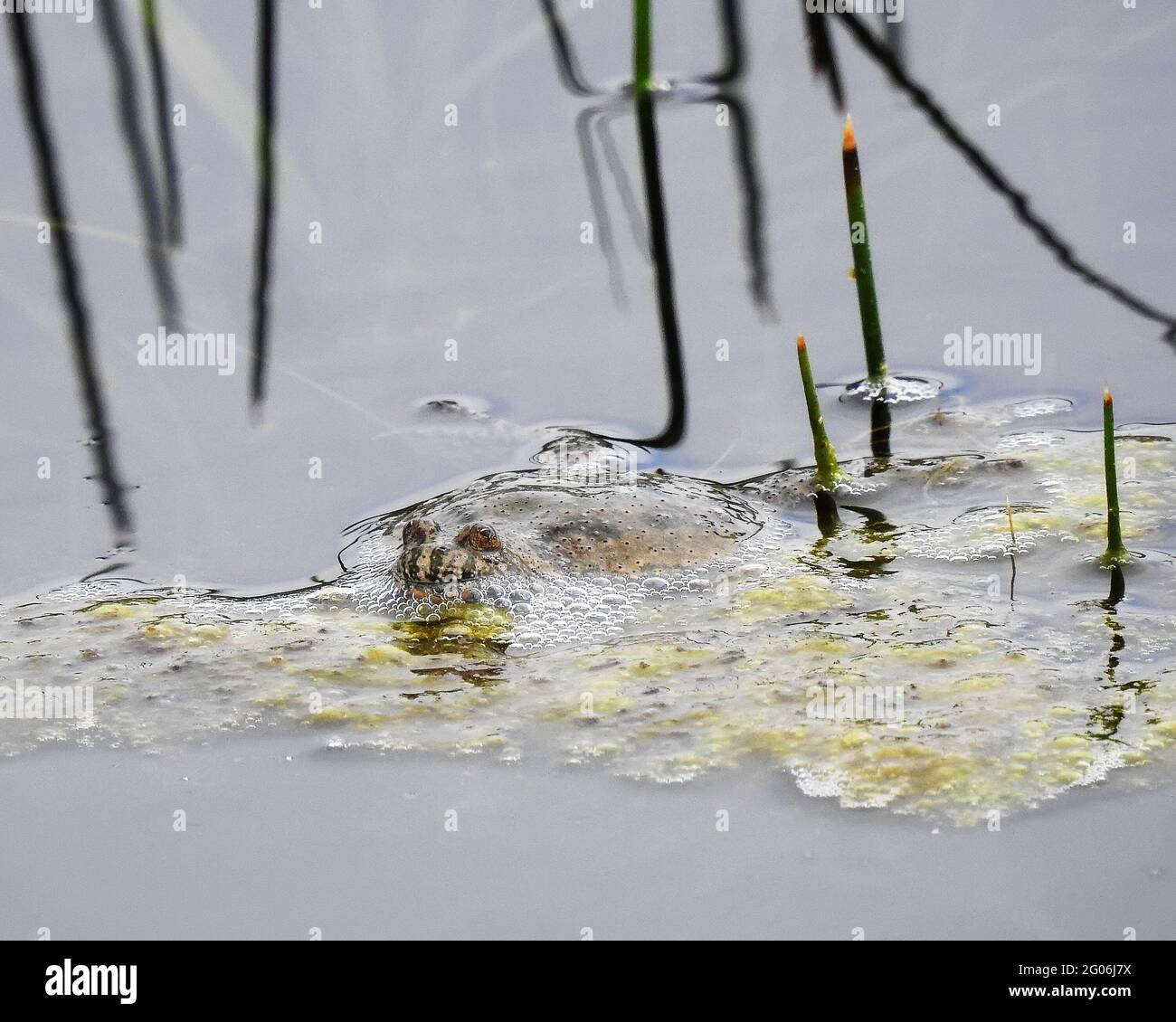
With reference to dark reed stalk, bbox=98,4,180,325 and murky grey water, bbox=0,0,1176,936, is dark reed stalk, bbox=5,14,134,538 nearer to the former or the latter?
murky grey water, bbox=0,0,1176,936

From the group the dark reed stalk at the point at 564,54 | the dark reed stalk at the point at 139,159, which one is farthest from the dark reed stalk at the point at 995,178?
the dark reed stalk at the point at 139,159

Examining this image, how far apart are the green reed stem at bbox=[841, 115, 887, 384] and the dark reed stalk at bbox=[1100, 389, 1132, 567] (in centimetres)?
112

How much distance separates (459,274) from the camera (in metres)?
7.07

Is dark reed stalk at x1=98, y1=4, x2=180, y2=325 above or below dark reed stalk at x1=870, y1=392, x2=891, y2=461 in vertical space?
above

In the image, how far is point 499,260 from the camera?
23.3 ft

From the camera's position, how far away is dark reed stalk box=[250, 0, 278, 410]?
21.7 feet

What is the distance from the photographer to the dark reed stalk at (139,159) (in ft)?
22.8

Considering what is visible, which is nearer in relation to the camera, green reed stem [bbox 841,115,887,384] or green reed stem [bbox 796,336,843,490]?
green reed stem [bbox 796,336,843,490]

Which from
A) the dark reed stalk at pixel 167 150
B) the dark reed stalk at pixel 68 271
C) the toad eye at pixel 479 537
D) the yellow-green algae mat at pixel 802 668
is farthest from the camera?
the dark reed stalk at pixel 167 150

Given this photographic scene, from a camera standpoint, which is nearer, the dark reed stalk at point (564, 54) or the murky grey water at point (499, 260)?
the murky grey water at point (499, 260)

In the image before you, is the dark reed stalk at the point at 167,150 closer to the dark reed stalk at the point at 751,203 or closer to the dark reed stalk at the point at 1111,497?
the dark reed stalk at the point at 751,203

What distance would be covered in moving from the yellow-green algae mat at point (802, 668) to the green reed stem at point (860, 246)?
696 mm

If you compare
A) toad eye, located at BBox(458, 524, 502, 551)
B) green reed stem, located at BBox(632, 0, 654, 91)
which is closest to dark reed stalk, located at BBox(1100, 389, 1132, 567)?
toad eye, located at BBox(458, 524, 502, 551)

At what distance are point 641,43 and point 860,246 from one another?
79.2 inches
